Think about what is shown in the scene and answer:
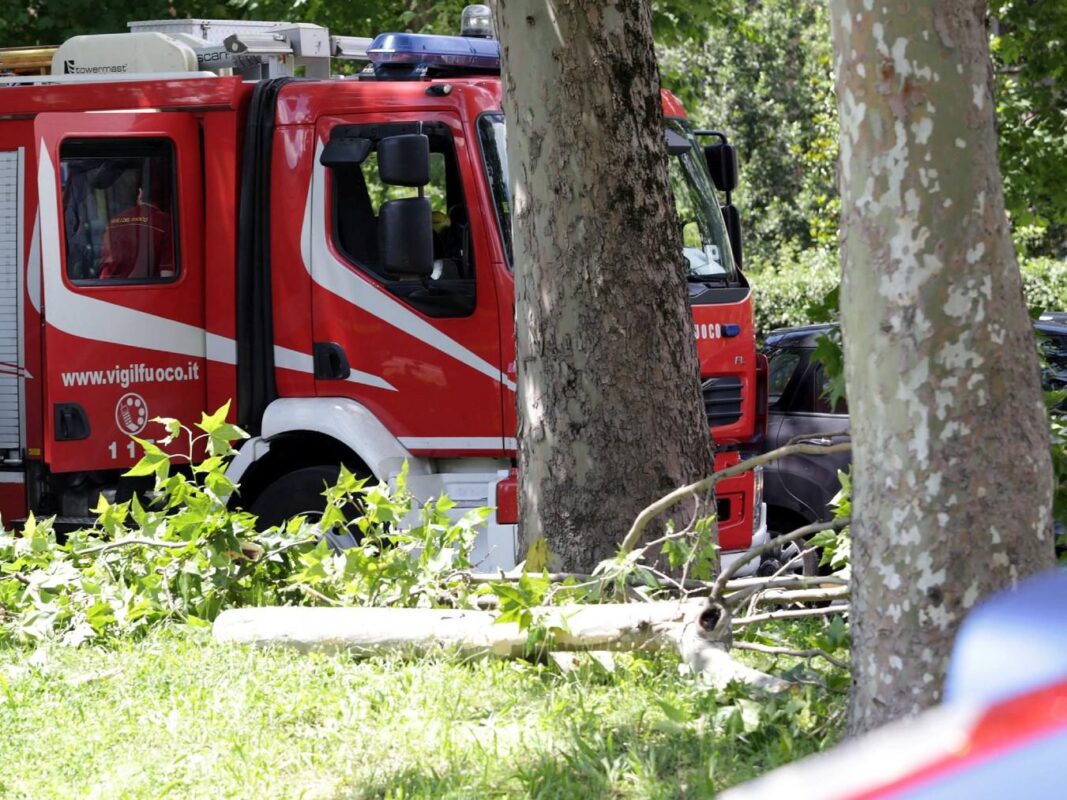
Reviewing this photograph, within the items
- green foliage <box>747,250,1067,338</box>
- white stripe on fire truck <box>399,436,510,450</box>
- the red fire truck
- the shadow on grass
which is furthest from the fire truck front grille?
green foliage <box>747,250,1067,338</box>

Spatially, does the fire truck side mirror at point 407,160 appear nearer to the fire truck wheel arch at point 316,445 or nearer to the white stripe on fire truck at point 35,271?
the fire truck wheel arch at point 316,445

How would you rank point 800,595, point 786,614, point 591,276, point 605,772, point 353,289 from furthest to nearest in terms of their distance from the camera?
point 353,289 < point 591,276 < point 800,595 < point 786,614 < point 605,772

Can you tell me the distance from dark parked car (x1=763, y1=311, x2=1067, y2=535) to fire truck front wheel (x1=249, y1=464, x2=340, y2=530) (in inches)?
107

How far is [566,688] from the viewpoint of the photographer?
504cm

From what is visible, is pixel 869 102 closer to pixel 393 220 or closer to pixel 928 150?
pixel 928 150

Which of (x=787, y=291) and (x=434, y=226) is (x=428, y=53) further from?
(x=787, y=291)

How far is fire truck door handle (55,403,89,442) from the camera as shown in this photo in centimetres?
781

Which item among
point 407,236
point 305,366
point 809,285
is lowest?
point 809,285

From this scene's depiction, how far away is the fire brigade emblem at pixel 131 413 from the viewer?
7941 millimetres

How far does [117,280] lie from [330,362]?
121cm

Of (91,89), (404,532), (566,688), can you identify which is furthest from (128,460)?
(566,688)

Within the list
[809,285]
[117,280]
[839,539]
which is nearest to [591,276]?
[839,539]

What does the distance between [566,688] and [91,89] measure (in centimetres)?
477

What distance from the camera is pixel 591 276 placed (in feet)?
19.4
